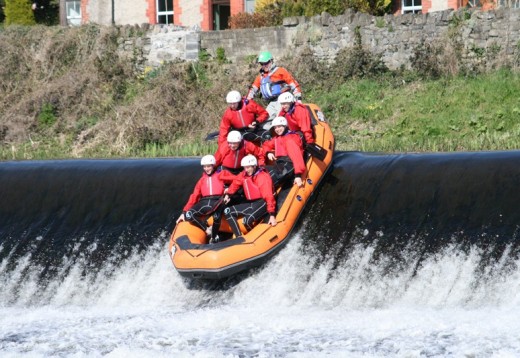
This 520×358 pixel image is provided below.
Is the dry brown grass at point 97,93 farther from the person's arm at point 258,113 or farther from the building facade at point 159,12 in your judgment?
the person's arm at point 258,113

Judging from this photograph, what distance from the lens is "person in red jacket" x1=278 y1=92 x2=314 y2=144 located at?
1634 centimetres

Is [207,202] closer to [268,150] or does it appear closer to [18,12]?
[268,150]

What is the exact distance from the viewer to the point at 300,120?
16.4 meters

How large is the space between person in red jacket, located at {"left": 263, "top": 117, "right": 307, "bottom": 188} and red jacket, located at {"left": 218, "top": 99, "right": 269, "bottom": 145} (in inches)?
34.1

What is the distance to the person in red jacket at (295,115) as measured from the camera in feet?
53.6

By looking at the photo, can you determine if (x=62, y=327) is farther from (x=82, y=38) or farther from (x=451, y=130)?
(x=82, y=38)

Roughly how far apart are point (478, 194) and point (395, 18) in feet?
39.6

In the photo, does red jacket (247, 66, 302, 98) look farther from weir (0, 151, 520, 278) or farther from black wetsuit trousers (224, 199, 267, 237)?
black wetsuit trousers (224, 199, 267, 237)

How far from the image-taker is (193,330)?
43.1 ft

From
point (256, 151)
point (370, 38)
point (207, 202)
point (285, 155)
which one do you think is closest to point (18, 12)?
point (370, 38)

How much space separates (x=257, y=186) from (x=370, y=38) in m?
12.1

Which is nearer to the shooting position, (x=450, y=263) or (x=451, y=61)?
(x=450, y=263)

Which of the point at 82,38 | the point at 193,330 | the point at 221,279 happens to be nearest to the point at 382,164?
the point at 221,279

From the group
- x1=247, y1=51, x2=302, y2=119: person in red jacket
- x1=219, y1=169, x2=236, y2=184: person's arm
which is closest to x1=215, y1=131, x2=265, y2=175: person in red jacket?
x1=219, y1=169, x2=236, y2=184: person's arm
